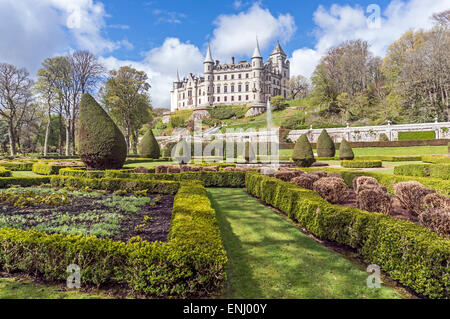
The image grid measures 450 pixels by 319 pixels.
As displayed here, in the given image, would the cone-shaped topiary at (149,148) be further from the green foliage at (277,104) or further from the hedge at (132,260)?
the green foliage at (277,104)

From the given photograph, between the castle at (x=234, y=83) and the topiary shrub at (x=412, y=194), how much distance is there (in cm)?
6796

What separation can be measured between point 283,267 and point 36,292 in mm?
3178

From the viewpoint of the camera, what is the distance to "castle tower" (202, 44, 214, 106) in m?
78.4

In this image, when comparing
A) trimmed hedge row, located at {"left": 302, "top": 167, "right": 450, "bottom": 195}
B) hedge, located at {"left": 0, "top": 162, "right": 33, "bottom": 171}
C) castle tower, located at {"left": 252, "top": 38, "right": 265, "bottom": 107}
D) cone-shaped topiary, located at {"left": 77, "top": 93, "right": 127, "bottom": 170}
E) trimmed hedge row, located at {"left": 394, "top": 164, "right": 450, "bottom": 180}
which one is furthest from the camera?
castle tower, located at {"left": 252, "top": 38, "right": 265, "bottom": 107}

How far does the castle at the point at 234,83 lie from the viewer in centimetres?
7575

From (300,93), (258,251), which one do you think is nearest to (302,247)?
(258,251)

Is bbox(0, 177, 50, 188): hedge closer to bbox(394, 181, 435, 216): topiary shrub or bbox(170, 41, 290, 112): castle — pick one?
bbox(394, 181, 435, 216): topiary shrub

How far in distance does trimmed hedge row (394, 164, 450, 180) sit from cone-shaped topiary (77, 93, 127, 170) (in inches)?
535

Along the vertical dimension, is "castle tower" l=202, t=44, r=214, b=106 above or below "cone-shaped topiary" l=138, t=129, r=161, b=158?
above

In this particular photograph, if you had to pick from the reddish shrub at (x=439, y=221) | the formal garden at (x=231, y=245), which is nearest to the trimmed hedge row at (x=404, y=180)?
the formal garden at (x=231, y=245)

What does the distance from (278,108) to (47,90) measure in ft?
168

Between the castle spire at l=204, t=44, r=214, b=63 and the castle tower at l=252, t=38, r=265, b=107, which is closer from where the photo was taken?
the castle tower at l=252, t=38, r=265, b=107

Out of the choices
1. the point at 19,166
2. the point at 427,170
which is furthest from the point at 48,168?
the point at 427,170

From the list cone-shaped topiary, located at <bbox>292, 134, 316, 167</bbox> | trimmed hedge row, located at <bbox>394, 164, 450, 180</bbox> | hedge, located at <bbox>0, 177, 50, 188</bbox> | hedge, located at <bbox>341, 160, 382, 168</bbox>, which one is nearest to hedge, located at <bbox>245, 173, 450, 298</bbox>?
trimmed hedge row, located at <bbox>394, 164, 450, 180</bbox>
